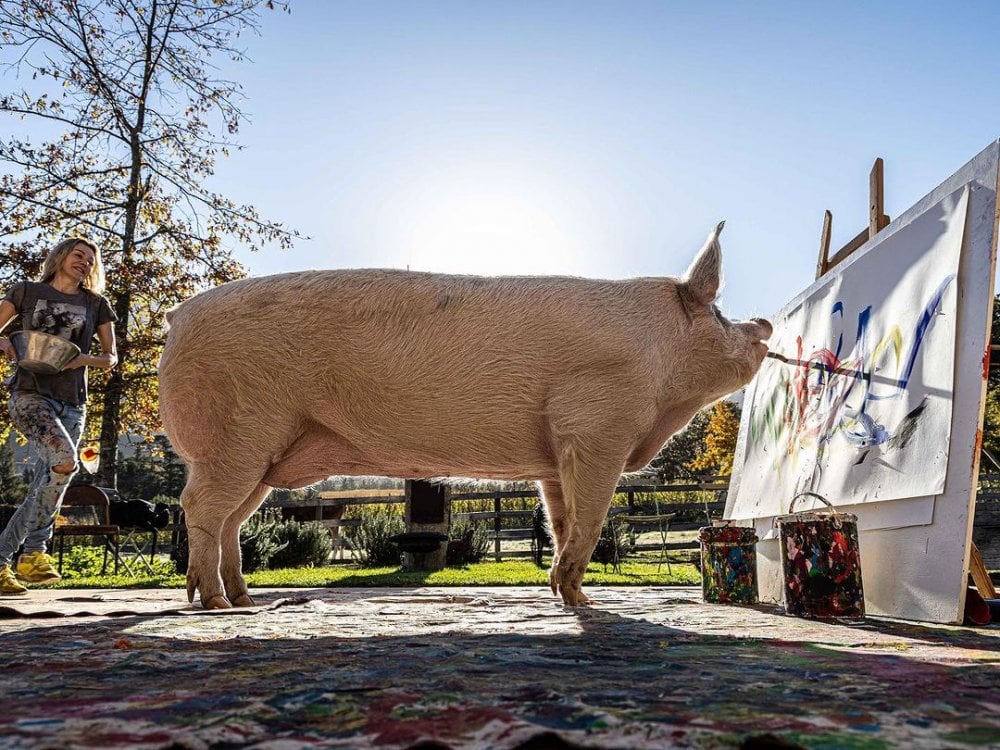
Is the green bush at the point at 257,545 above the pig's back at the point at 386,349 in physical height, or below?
below

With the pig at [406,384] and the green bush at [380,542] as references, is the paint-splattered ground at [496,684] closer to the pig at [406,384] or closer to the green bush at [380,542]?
the pig at [406,384]

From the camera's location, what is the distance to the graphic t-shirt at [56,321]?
494cm

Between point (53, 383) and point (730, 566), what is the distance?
4.30 m

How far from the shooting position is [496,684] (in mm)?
1795

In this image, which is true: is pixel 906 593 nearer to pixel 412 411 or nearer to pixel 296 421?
pixel 412 411

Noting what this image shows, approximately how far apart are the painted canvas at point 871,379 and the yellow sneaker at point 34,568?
4967mm

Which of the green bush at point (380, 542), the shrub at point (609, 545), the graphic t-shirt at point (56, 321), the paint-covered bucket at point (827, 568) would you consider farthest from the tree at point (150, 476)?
the paint-covered bucket at point (827, 568)

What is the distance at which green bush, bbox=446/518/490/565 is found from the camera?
11.2m

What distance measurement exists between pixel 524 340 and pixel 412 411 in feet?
2.18

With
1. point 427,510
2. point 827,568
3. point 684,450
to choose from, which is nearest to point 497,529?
point 427,510

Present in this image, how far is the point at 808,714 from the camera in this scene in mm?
1475

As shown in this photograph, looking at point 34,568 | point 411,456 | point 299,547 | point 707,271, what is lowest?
point 299,547

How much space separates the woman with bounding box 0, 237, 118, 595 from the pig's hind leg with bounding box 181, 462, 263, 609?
1.58m

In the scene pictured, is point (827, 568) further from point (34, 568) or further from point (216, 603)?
point (34, 568)
